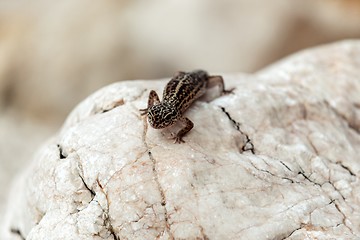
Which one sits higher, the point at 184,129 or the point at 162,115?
the point at 162,115

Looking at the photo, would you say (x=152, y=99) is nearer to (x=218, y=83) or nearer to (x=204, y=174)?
(x=218, y=83)

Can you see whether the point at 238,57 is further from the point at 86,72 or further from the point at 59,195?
the point at 59,195

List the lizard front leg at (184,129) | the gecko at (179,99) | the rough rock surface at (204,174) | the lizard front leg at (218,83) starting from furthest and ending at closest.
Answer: the lizard front leg at (218,83) → the gecko at (179,99) → the lizard front leg at (184,129) → the rough rock surface at (204,174)

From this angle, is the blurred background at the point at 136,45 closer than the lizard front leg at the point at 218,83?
No

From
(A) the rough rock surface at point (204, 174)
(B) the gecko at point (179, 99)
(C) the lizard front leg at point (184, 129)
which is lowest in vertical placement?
(A) the rough rock surface at point (204, 174)

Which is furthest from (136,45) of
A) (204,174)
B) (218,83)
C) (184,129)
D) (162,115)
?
(204,174)

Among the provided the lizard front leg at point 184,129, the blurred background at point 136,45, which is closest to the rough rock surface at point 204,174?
the lizard front leg at point 184,129

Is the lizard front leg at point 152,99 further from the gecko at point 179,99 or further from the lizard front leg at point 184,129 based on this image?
the lizard front leg at point 184,129
